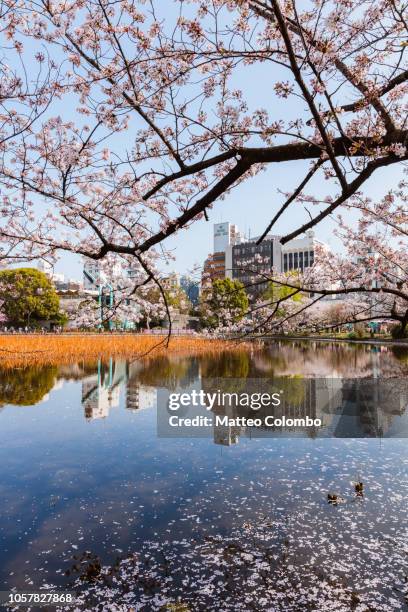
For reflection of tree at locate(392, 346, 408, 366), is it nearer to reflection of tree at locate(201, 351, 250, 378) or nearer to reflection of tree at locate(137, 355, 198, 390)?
reflection of tree at locate(201, 351, 250, 378)

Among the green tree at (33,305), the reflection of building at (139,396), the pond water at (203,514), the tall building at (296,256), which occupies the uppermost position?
the tall building at (296,256)

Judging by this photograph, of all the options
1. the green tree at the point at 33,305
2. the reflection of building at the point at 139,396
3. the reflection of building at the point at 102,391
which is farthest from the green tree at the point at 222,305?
the green tree at the point at 33,305

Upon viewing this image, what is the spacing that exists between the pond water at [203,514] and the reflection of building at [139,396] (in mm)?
934

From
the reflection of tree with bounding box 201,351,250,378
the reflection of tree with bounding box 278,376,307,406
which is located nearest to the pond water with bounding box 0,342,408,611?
the reflection of tree with bounding box 278,376,307,406

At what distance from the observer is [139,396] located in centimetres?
1195

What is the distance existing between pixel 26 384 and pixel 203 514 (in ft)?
34.0

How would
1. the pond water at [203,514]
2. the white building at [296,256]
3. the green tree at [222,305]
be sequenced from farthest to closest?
1. the white building at [296,256]
2. the green tree at [222,305]
3. the pond water at [203,514]

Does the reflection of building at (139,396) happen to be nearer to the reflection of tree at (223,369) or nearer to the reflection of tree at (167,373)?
the reflection of tree at (167,373)

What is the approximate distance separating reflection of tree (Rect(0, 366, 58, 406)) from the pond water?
1.86 m

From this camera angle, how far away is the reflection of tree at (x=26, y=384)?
11.3 m

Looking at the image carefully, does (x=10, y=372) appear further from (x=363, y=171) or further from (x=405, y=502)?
(x=363, y=171)

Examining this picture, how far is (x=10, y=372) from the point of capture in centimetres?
1612

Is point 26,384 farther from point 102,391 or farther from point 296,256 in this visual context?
point 296,256

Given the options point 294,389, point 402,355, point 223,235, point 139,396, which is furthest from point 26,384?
point 223,235
